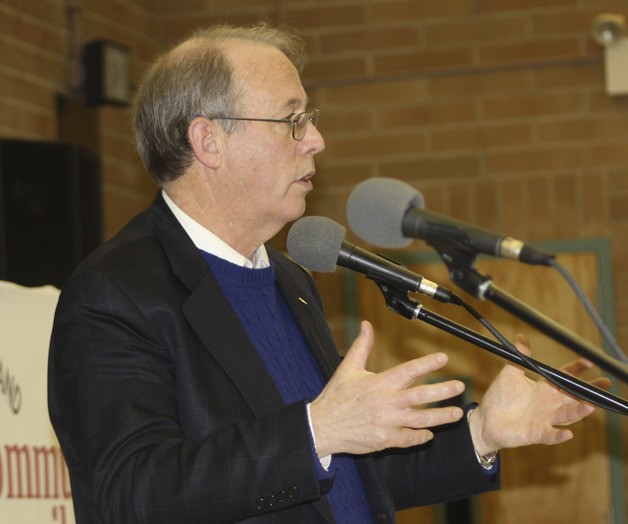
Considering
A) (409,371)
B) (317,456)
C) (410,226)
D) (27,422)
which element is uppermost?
(410,226)

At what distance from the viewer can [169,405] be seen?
6.01 feet

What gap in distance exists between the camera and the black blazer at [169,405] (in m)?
1.72

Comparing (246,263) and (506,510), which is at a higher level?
(246,263)

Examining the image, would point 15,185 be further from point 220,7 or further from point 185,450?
point 220,7

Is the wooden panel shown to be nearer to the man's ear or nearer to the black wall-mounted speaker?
the black wall-mounted speaker

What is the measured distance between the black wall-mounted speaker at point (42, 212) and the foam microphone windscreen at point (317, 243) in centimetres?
144

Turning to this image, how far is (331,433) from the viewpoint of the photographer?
66.7 inches

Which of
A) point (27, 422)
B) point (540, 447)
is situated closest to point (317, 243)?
point (27, 422)

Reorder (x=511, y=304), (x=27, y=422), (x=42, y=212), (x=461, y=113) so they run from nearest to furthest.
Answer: (x=511, y=304) < (x=27, y=422) < (x=42, y=212) < (x=461, y=113)

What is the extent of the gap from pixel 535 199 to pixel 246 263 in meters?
2.87

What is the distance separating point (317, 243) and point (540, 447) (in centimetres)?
304

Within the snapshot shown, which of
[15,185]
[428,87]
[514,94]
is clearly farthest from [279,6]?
[15,185]

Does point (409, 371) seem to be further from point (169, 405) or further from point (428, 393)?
point (169, 405)

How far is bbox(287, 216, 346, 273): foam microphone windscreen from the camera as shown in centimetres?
191
